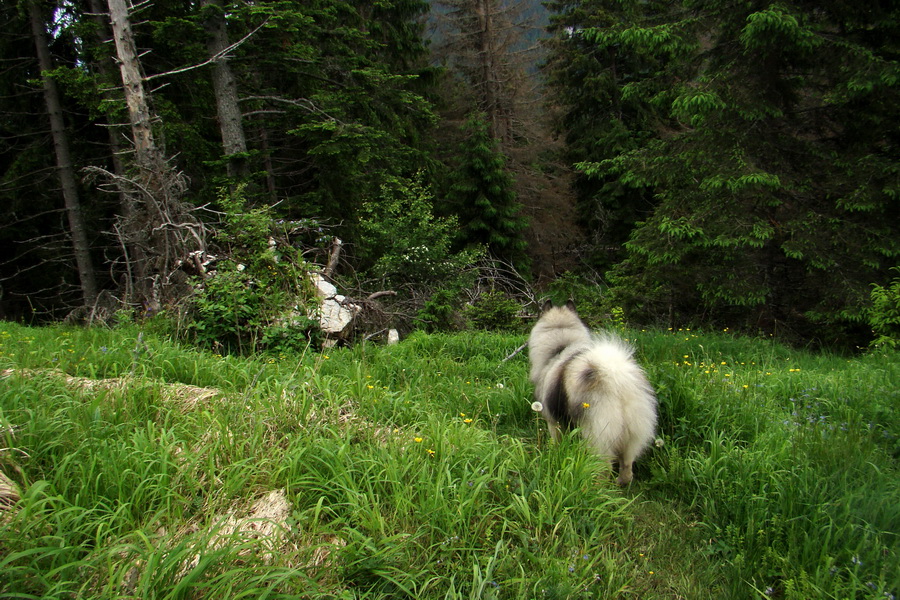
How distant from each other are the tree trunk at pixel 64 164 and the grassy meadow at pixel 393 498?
8926 millimetres

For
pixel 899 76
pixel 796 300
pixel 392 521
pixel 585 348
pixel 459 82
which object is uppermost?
pixel 459 82

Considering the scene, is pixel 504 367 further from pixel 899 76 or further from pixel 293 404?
pixel 899 76

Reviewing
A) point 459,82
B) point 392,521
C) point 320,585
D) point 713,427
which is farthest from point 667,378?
point 459,82

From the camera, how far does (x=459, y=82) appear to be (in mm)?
19656

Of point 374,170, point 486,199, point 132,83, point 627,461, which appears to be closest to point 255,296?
point 627,461

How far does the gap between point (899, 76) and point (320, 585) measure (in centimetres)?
1004

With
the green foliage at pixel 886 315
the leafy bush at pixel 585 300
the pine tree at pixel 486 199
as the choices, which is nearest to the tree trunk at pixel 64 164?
the pine tree at pixel 486 199

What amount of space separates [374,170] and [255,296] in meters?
6.58

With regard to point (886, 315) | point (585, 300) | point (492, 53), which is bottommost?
point (585, 300)

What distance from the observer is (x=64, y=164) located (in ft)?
36.2

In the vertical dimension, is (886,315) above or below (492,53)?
below

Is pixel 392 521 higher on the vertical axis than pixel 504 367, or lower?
higher

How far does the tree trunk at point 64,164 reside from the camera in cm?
1088

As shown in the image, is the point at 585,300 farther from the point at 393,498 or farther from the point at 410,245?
the point at 393,498
